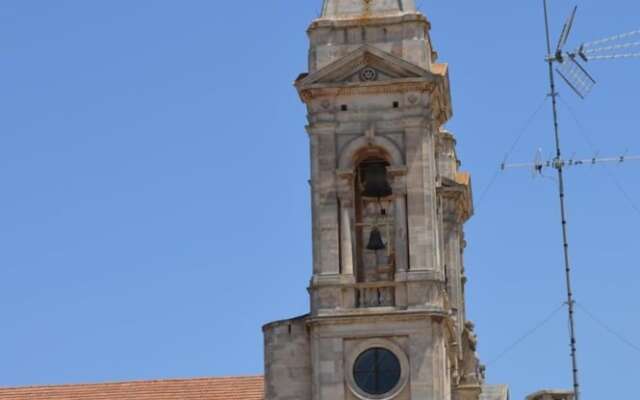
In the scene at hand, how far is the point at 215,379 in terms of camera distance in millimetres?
68000

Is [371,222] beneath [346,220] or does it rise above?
above

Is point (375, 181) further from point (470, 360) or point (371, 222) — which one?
point (470, 360)

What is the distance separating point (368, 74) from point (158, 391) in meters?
11.2

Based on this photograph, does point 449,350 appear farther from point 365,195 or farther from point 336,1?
point 336,1

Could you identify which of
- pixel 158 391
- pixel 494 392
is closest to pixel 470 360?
pixel 494 392

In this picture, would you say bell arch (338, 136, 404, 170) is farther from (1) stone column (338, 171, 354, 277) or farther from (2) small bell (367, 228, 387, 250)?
(2) small bell (367, 228, 387, 250)

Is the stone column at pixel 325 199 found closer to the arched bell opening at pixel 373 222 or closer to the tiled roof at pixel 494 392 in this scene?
the arched bell opening at pixel 373 222

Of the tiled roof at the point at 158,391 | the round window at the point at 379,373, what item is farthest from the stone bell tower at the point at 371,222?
the tiled roof at the point at 158,391

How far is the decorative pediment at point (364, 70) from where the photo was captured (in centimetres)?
6247

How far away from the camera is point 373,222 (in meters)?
64.7

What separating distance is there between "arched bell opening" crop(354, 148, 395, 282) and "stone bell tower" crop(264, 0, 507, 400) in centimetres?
4

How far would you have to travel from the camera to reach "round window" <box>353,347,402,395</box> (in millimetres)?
61281

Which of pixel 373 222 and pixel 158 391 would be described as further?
pixel 158 391

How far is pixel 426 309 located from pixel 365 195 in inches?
165
